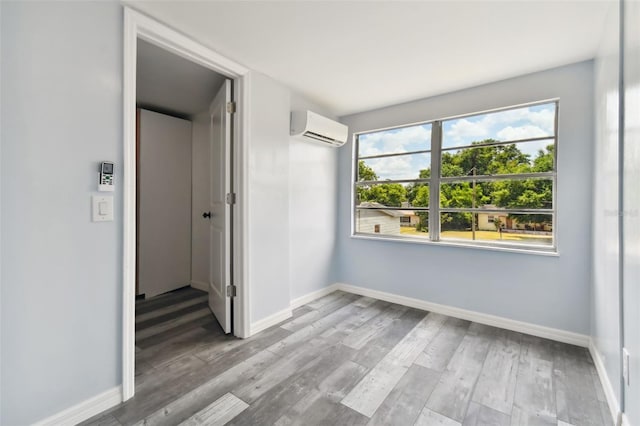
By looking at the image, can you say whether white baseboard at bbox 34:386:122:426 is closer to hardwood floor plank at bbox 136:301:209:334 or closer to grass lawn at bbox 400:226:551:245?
hardwood floor plank at bbox 136:301:209:334

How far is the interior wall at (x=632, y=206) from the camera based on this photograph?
3.90ft

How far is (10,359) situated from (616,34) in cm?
346

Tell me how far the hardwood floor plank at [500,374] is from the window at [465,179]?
0.89 metres

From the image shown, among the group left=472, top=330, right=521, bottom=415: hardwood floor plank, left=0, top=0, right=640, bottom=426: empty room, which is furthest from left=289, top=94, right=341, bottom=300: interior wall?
left=472, top=330, right=521, bottom=415: hardwood floor plank

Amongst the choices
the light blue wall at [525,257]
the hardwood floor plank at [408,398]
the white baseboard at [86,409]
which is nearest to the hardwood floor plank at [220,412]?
the white baseboard at [86,409]

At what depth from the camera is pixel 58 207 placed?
141 cm

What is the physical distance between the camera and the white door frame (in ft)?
5.34

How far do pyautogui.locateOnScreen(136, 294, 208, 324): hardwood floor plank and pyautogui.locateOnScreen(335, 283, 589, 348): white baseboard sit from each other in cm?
186

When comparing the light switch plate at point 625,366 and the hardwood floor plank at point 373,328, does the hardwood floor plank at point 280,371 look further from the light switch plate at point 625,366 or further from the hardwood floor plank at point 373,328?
the light switch plate at point 625,366

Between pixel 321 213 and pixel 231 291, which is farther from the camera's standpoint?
pixel 321 213

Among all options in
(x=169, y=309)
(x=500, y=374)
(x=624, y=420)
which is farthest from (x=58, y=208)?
(x=624, y=420)

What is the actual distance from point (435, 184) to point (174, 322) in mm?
3049

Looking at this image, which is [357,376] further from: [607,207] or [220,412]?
[607,207]

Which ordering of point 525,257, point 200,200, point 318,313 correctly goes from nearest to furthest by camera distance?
point 525,257 < point 318,313 < point 200,200
